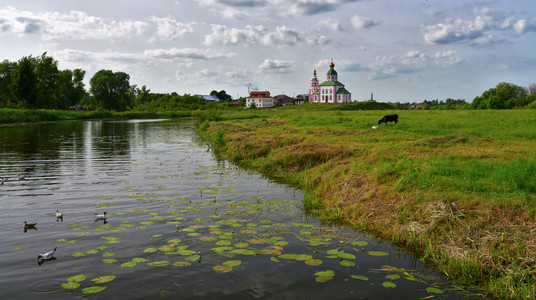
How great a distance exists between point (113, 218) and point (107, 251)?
296cm

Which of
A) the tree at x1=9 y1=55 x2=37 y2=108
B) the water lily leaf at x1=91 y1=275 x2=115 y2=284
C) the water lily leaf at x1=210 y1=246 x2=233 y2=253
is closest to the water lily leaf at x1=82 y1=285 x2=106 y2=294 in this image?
the water lily leaf at x1=91 y1=275 x2=115 y2=284

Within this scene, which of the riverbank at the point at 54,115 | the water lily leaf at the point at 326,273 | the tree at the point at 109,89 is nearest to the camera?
the water lily leaf at the point at 326,273

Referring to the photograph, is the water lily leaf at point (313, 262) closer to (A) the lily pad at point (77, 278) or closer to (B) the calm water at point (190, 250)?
(B) the calm water at point (190, 250)

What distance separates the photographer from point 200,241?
930 cm

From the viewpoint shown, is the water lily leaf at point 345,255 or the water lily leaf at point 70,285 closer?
the water lily leaf at point 70,285

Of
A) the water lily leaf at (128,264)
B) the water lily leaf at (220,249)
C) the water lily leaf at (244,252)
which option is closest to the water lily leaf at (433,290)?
the water lily leaf at (244,252)

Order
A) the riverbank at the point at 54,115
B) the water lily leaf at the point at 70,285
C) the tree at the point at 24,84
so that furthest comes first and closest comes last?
the tree at the point at 24,84 → the riverbank at the point at 54,115 → the water lily leaf at the point at 70,285

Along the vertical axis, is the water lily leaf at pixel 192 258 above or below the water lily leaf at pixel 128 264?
above

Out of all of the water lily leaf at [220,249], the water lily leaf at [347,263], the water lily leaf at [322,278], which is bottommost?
the water lily leaf at [322,278]

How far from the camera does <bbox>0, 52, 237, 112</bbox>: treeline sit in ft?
309

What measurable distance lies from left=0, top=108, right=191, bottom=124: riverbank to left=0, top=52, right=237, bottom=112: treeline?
11804 mm

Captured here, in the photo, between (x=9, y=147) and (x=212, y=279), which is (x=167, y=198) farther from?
(x=9, y=147)

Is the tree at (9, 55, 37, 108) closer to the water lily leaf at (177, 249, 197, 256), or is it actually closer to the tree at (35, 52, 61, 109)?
the tree at (35, 52, 61, 109)

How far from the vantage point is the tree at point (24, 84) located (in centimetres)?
9219
